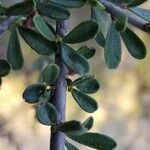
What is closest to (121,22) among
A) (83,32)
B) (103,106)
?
(83,32)

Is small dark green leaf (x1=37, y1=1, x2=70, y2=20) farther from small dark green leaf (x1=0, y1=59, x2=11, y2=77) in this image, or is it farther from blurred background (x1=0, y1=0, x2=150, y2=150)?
blurred background (x1=0, y1=0, x2=150, y2=150)

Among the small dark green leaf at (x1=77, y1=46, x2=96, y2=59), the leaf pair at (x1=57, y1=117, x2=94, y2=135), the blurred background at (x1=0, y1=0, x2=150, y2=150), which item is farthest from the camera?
the blurred background at (x1=0, y1=0, x2=150, y2=150)

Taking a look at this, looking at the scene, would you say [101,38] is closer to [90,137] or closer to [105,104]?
[90,137]

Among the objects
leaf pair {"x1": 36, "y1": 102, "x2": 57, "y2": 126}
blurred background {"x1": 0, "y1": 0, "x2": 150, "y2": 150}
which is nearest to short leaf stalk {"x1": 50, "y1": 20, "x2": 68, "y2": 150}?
leaf pair {"x1": 36, "y1": 102, "x2": 57, "y2": 126}

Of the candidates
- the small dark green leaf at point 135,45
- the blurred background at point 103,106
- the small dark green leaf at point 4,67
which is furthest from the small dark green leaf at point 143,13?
the blurred background at point 103,106

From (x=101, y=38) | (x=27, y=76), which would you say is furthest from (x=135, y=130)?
(x=101, y=38)

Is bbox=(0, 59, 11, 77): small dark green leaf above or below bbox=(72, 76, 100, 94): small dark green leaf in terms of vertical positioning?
above
